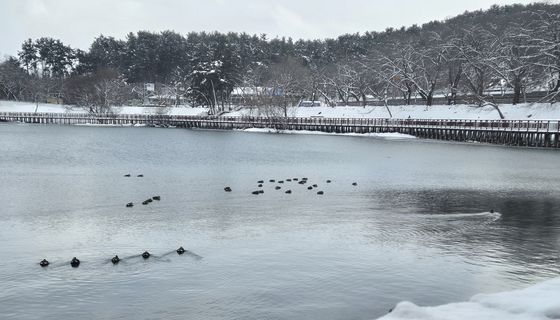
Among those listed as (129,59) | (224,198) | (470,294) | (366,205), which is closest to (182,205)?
(224,198)

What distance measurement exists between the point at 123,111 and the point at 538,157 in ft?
282

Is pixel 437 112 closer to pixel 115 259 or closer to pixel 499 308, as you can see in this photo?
pixel 115 259

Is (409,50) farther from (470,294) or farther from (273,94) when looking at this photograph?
(470,294)

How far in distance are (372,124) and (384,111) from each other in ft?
32.9

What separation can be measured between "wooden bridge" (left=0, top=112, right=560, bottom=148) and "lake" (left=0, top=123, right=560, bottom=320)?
84.9ft

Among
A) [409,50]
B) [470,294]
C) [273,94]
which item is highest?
[409,50]

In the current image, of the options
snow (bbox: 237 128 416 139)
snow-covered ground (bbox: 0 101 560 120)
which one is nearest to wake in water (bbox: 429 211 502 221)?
snow-covered ground (bbox: 0 101 560 120)

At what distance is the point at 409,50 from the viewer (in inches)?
3401

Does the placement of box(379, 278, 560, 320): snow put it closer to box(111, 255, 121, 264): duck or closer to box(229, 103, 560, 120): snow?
box(111, 255, 121, 264): duck

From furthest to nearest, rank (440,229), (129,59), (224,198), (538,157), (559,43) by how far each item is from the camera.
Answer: (129,59) → (559,43) → (538,157) → (224,198) → (440,229)

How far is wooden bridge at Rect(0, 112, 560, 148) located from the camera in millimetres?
57188

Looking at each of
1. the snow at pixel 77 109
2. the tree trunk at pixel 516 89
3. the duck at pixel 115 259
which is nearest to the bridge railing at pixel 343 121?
the tree trunk at pixel 516 89

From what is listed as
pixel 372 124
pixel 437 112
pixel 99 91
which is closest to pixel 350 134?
pixel 372 124

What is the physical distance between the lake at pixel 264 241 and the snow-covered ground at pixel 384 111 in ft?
112
